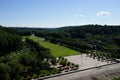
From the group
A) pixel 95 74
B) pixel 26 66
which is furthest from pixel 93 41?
pixel 26 66

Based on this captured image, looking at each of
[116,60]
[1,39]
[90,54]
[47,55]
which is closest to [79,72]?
[47,55]

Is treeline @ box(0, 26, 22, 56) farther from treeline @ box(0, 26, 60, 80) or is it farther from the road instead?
the road

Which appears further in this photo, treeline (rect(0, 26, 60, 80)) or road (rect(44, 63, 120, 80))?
road (rect(44, 63, 120, 80))

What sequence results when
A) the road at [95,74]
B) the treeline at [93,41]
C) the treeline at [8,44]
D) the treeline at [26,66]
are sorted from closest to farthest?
the treeline at [26,66] → the road at [95,74] → the treeline at [8,44] → the treeline at [93,41]

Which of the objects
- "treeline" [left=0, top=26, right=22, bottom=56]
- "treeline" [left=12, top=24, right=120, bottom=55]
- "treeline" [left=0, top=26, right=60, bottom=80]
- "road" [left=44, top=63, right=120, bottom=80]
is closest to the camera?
"treeline" [left=0, top=26, right=60, bottom=80]

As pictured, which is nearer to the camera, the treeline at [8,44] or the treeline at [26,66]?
the treeline at [26,66]

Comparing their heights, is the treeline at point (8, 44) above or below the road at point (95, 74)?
above

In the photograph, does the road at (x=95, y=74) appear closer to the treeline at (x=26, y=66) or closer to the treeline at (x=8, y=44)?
the treeline at (x=26, y=66)

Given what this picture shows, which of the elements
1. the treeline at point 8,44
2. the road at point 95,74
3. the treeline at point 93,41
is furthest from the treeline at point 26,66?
the treeline at point 93,41

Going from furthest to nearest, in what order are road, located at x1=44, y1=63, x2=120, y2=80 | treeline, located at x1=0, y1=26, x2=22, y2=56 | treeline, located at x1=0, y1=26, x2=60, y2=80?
treeline, located at x1=0, y1=26, x2=22, y2=56 → road, located at x1=44, y1=63, x2=120, y2=80 → treeline, located at x1=0, y1=26, x2=60, y2=80

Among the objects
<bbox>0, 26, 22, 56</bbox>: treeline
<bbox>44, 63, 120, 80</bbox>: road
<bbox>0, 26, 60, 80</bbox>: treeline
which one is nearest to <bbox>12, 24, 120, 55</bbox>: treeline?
<bbox>44, 63, 120, 80</bbox>: road

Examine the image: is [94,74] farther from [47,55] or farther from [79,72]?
[47,55]
